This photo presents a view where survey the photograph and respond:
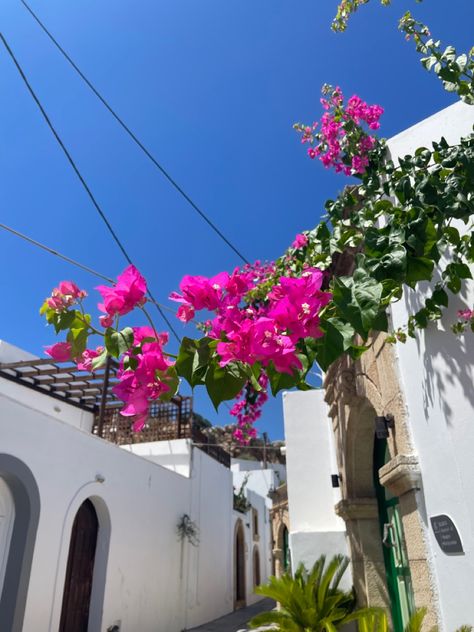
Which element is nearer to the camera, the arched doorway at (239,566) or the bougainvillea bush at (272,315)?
the bougainvillea bush at (272,315)

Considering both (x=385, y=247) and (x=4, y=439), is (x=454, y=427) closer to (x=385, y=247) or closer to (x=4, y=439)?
(x=385, y=247)

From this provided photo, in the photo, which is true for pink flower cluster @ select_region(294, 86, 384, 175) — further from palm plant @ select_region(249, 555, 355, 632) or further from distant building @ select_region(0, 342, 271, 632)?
distant building @ select_region(0, 342, 271, 632)

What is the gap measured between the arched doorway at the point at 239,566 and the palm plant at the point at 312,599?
10794 millimetres

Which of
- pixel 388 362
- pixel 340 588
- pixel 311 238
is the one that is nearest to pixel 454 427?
pixel 388 362

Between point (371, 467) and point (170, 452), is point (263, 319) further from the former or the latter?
point (170, 452)

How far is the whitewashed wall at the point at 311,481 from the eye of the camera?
5207 mm

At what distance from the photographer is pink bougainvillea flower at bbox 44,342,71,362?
1.39 metres

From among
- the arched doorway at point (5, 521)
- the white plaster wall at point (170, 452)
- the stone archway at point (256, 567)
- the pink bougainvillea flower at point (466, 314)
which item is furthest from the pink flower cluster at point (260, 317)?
the stone archway at point (256, 567)

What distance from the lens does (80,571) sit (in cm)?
675

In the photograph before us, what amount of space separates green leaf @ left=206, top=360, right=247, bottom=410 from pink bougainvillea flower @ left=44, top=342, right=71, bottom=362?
18.8 inches

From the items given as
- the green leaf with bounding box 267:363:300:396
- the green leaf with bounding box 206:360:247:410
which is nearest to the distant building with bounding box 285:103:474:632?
the green leaf with bounding box 267:363:300:396

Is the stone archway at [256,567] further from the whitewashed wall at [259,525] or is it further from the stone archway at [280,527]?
the stone archway at [280,527]

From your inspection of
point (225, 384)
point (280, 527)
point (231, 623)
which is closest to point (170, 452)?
point (280, 527)

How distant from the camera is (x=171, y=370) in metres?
1.30
